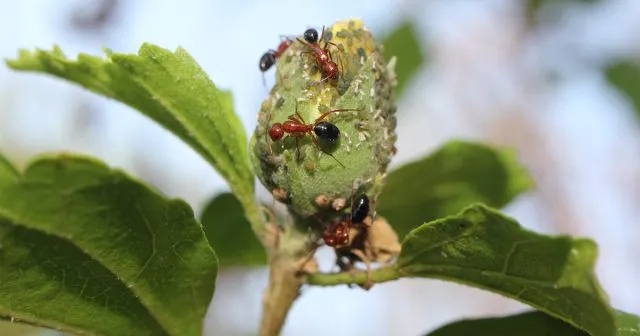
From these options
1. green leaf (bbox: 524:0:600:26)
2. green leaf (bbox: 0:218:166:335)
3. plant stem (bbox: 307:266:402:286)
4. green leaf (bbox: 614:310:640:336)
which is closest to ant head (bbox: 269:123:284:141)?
plant stem (bbox: 307:266:402:286)

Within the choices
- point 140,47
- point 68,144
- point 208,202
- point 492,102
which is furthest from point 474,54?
point 140,47

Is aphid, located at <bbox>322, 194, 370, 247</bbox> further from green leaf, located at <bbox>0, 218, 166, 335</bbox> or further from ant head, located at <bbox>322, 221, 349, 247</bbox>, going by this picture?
green leaf, located at <bbox>0, 218, 166, 335</bbox>

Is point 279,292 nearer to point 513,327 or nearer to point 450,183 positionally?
point 513,327

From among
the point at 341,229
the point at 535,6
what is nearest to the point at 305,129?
the point at 341,229

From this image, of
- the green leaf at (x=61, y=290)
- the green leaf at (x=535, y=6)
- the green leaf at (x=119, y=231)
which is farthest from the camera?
the green leaf at (x=535, y=6)

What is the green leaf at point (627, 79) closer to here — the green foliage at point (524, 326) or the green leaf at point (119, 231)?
the green foliage at point (524, 326)

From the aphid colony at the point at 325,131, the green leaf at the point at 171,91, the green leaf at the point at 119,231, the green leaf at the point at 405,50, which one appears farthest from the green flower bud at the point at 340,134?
the green leaf at the point at 405,50
